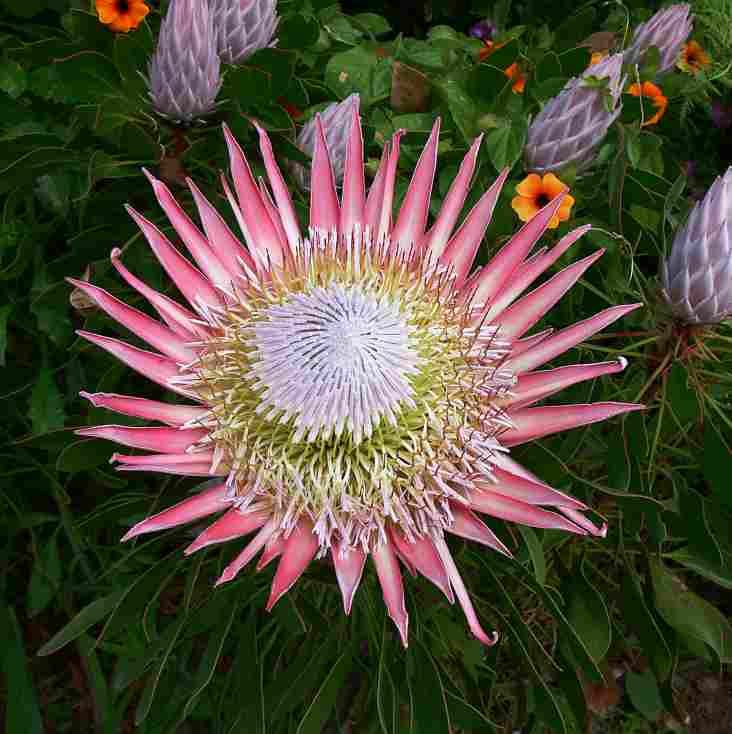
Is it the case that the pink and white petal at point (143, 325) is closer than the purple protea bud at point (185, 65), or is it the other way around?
the pink and white petal at point (143, 325)

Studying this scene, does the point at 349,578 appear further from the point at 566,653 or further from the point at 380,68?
the point at 380,68

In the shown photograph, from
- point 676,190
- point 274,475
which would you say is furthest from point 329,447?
point 676,190

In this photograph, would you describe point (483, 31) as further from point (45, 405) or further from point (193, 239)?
point (45, 405)

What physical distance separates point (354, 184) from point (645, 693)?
162 centimetres

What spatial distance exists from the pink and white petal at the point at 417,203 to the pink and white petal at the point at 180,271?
0.32m

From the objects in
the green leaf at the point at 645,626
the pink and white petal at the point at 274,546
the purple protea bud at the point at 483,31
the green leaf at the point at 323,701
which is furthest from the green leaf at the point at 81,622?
the purple protea bud at the point at 483,31

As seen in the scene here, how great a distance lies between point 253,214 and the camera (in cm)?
142

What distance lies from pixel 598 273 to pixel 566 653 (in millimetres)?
770

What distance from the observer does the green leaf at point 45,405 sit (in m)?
1.89

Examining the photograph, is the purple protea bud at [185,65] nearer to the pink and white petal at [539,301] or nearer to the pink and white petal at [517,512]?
the pink and white petal at [539,301]

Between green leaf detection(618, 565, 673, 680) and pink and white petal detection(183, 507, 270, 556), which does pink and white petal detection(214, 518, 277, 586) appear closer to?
pink and white petal detection(183, 507, 270, 556)

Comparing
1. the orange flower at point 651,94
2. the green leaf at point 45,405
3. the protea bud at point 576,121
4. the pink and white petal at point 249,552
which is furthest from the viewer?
the green leaf at point 45,405

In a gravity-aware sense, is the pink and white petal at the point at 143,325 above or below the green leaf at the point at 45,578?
above

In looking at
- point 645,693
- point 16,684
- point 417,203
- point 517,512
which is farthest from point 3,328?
point 645,693
